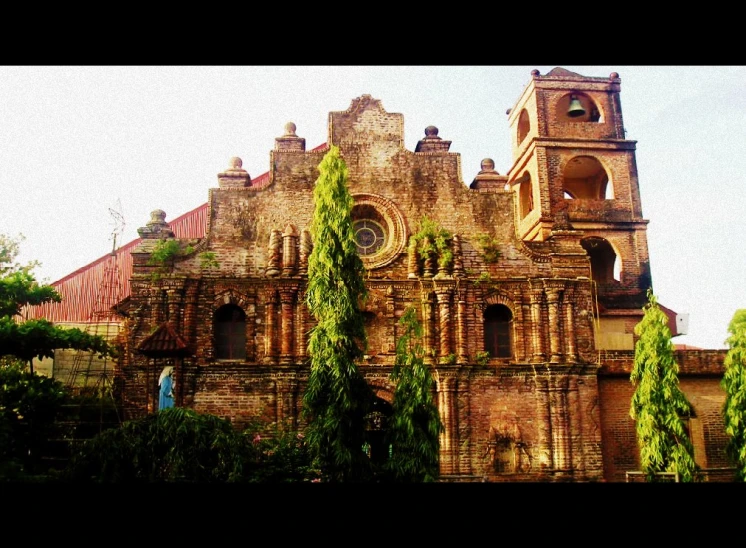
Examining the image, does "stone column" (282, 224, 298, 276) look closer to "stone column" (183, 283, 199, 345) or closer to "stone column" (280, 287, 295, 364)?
"stone column" (280, 287, 295, 364)

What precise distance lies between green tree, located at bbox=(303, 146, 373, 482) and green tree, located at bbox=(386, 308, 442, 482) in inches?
22.4

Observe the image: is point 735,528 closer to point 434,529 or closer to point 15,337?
point 434,529

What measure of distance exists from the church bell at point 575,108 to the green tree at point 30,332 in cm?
1501

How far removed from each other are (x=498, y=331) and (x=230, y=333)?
6.43 metres

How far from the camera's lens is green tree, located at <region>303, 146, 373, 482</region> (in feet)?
47.9

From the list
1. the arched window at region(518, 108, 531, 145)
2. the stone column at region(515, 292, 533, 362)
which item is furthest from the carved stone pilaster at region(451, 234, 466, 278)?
the arched window at region(518, 108, 531, 145)

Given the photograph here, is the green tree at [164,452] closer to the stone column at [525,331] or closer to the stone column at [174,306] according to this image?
the stone column at [174,306]

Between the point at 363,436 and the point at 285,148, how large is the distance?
832cm

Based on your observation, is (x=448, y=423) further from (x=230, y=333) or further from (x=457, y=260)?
(x=230, y=333)

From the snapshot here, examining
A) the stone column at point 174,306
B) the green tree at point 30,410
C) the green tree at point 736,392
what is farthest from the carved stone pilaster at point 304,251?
the green tree at point 736,392

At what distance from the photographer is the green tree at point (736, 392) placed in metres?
17.4

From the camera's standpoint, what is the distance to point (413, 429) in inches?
580

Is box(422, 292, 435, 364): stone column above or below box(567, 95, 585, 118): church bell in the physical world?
below

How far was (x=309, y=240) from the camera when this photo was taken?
19.4 m
